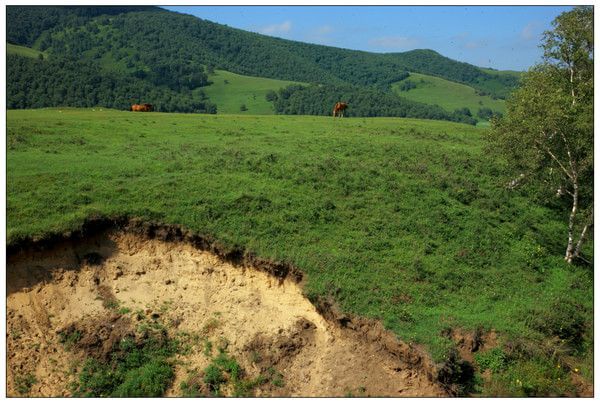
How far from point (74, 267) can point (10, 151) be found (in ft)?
37.4

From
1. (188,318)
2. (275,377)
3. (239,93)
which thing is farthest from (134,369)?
(239,93)

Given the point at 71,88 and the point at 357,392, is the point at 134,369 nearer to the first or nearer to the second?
the point at 357,392

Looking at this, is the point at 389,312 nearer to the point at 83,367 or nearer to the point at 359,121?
the point at 83,367

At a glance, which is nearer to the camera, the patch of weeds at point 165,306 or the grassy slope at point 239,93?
the patch of weeds at point 165,306

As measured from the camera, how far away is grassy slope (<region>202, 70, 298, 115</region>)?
408ft

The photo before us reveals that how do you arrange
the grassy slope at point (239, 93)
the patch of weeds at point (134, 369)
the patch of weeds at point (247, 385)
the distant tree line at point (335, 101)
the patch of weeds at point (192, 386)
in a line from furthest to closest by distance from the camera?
the grassy slope at point (239, 93) → the distant tree line at point (335, 101) → the patch of weeds at point (247, 385) → the patch of weeds at point (192, 386) → the patch of weeds at point (134, 369)

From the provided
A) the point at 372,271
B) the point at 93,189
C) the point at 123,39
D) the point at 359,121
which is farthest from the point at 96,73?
the point at 123,39

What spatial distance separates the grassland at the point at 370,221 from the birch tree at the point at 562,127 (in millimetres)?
1671

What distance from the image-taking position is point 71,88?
287 feet

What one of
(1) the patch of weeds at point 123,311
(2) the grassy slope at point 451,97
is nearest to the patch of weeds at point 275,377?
(1) the patch of weeds at point 123,311

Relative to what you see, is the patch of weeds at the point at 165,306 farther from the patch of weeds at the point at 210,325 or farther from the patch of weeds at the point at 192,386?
the patch of weeds at the point at 192,386

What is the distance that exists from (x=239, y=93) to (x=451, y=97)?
75.6 m

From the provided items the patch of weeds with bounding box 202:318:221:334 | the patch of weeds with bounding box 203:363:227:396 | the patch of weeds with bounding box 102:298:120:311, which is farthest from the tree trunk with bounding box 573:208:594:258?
the patch of weeds with bounding box 102:298:120:311

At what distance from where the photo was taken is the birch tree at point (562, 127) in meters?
22.0
